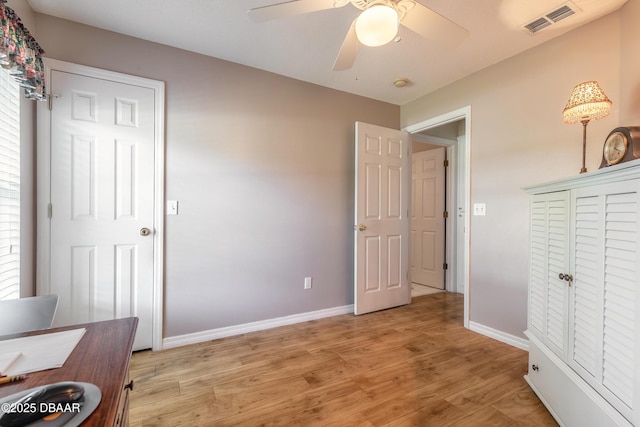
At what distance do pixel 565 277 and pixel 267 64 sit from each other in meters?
2.64

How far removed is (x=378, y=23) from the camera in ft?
3.71

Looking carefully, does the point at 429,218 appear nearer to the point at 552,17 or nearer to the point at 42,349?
the point at 552,17

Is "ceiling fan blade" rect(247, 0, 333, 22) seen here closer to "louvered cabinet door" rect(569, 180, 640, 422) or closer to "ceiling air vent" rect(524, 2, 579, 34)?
"louvered cabinet door" rect(569, 180, 640, 422)

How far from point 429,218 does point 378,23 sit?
3537 millimetres

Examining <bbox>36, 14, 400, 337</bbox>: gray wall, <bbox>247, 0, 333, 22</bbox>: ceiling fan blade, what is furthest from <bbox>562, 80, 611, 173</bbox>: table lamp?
<bbox>36, 14, 400, 337</bbox>: gray wall

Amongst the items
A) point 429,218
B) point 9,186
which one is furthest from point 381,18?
point 429,218

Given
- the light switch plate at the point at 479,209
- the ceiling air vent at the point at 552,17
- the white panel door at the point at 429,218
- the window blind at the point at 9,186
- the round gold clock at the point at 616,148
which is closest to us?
the round gold clock at the point at 616,148

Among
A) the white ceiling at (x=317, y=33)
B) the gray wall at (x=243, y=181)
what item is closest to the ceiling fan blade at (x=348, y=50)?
the white ceiling at (x=317, y=33)

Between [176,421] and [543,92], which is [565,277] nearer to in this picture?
[543,92]

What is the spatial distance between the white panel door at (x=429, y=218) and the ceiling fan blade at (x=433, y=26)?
114 inches

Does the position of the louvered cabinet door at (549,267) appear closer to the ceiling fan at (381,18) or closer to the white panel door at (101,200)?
the ceiling fan at (381,18)

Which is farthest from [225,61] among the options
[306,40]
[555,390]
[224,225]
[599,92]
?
[555,390]

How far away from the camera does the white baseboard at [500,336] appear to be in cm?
226

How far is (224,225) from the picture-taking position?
2.45 m
